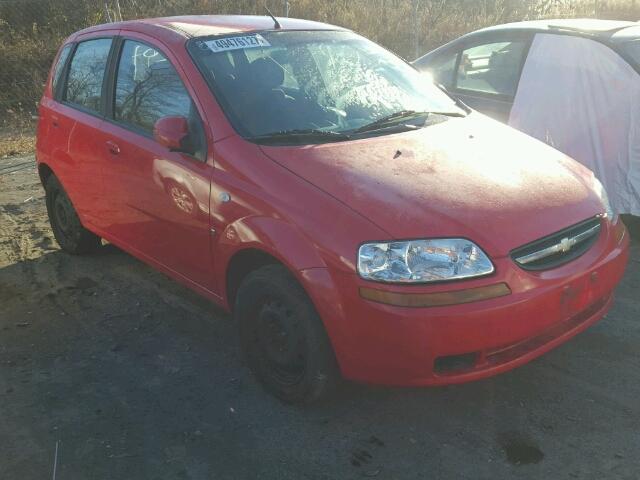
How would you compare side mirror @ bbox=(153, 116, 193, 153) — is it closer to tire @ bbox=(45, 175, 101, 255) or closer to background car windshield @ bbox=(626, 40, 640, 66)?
tire @ bbox=(45, 175, 101, 255)

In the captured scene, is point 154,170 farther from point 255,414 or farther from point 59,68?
point 59,68

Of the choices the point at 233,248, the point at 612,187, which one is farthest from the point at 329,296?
the point at 612,187

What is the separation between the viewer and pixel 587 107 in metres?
5.09

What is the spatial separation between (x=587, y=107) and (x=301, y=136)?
2829mm

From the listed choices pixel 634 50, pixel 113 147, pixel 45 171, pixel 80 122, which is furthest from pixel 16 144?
pixel 634 50

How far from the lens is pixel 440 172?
305 cm

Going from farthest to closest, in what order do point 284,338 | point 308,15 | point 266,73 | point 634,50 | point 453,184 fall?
point 308,15, point 634,50, point 266,73, point 284,338, point 453,184

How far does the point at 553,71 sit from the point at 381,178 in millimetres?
2959

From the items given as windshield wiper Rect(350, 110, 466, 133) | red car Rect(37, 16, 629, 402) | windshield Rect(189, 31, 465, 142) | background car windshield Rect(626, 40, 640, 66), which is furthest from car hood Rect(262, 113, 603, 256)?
background car windshield Rect(626, 40, 640, 66)

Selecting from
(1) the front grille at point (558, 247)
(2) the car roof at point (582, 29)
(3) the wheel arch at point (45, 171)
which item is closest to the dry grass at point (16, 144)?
(3) the wheel arch at point (45, 171)

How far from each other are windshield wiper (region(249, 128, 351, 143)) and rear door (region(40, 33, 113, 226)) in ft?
4.84

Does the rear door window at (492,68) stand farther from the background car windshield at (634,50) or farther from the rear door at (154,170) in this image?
the rear door at (154,170)

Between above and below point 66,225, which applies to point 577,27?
above

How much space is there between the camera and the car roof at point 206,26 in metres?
3.80
